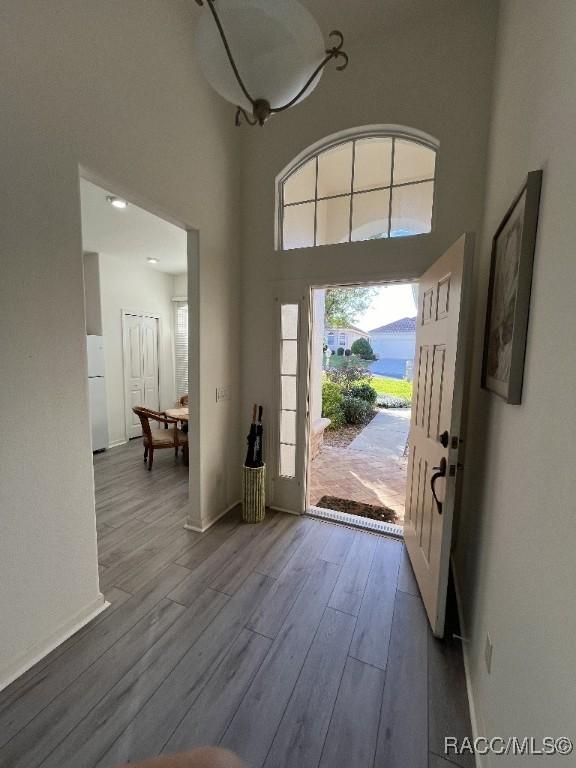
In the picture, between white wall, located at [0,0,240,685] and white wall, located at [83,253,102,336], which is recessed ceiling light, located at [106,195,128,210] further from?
white wall, located at [83,253,102,336]

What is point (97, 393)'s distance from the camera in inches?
181

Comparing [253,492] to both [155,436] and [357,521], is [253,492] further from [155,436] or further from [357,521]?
[155,436]

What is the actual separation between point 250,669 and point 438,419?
155cm

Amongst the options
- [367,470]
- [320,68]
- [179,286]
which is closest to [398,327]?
[179,286]

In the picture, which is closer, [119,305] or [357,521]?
[357,521]

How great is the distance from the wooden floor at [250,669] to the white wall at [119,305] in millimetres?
3088

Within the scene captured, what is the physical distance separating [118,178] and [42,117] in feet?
1.23

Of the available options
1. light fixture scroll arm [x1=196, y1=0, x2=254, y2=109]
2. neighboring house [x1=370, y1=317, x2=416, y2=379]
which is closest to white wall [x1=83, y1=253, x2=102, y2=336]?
light fixture scroll arm [x1=196, y1=0, x2=254, y2=109]

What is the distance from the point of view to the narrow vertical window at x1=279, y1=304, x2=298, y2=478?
2.78m

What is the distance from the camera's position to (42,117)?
142 centimetres

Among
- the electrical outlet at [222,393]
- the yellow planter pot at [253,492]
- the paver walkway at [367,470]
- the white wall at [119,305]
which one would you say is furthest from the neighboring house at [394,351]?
the yellow planter pot at [253,492]

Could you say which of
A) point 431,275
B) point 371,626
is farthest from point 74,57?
point 371,626

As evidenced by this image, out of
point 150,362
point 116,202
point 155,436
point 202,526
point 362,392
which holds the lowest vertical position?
point 202,526

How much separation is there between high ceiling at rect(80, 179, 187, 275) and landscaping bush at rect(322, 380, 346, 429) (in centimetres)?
389
